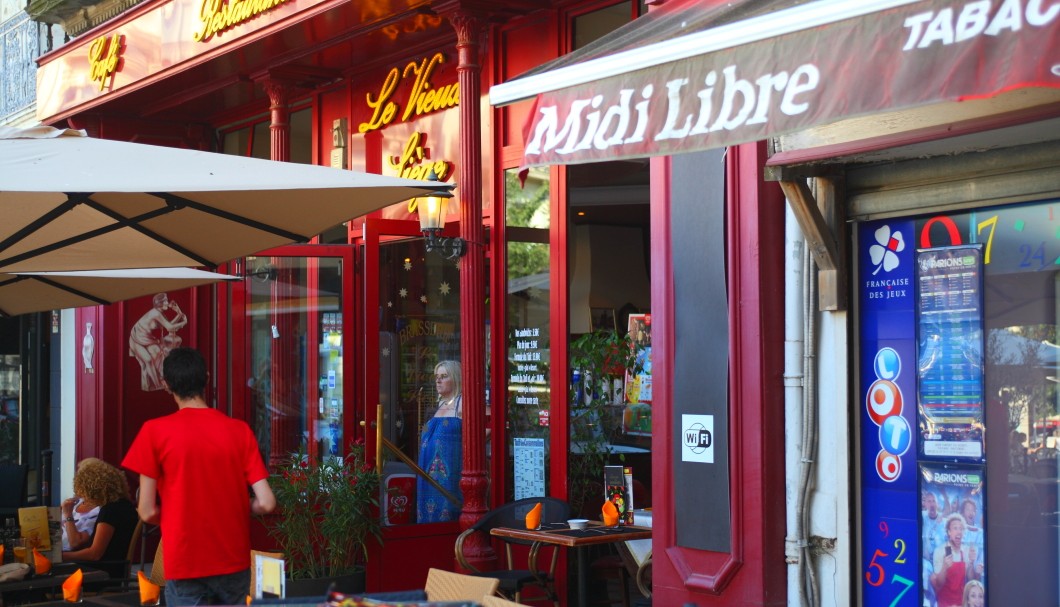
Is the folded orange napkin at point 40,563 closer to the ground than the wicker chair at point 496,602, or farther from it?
closer to the ground

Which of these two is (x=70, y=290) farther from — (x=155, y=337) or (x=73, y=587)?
(x=155, y=337)

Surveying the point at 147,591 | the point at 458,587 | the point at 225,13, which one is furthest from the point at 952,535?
the point at 225,13

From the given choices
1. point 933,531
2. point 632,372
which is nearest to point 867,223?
point 933,531

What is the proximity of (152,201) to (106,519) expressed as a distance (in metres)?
3.47

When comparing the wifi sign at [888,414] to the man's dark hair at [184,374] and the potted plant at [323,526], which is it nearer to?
the man's dark hair at [184,374]

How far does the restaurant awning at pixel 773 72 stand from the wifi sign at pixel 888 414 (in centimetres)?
149

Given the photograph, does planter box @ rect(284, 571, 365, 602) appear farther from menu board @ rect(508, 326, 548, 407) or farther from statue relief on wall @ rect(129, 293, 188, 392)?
statue relief on wall @ rect(129, 293, 188, 392)

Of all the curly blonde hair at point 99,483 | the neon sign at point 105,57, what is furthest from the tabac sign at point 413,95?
the curly blonde hair at point 99,483

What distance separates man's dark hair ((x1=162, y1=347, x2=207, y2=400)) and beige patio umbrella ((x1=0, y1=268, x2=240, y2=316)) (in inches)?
112

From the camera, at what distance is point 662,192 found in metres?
6.29

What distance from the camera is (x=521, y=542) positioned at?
7797 millimetres

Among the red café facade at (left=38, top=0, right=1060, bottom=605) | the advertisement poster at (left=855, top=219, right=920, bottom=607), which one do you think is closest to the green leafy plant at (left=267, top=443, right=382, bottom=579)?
the red café facade at (left=38, top=0, right=1060, bottom=605)

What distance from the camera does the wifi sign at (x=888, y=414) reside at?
5547mm

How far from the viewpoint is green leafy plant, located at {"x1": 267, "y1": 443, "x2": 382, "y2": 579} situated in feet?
26.1
